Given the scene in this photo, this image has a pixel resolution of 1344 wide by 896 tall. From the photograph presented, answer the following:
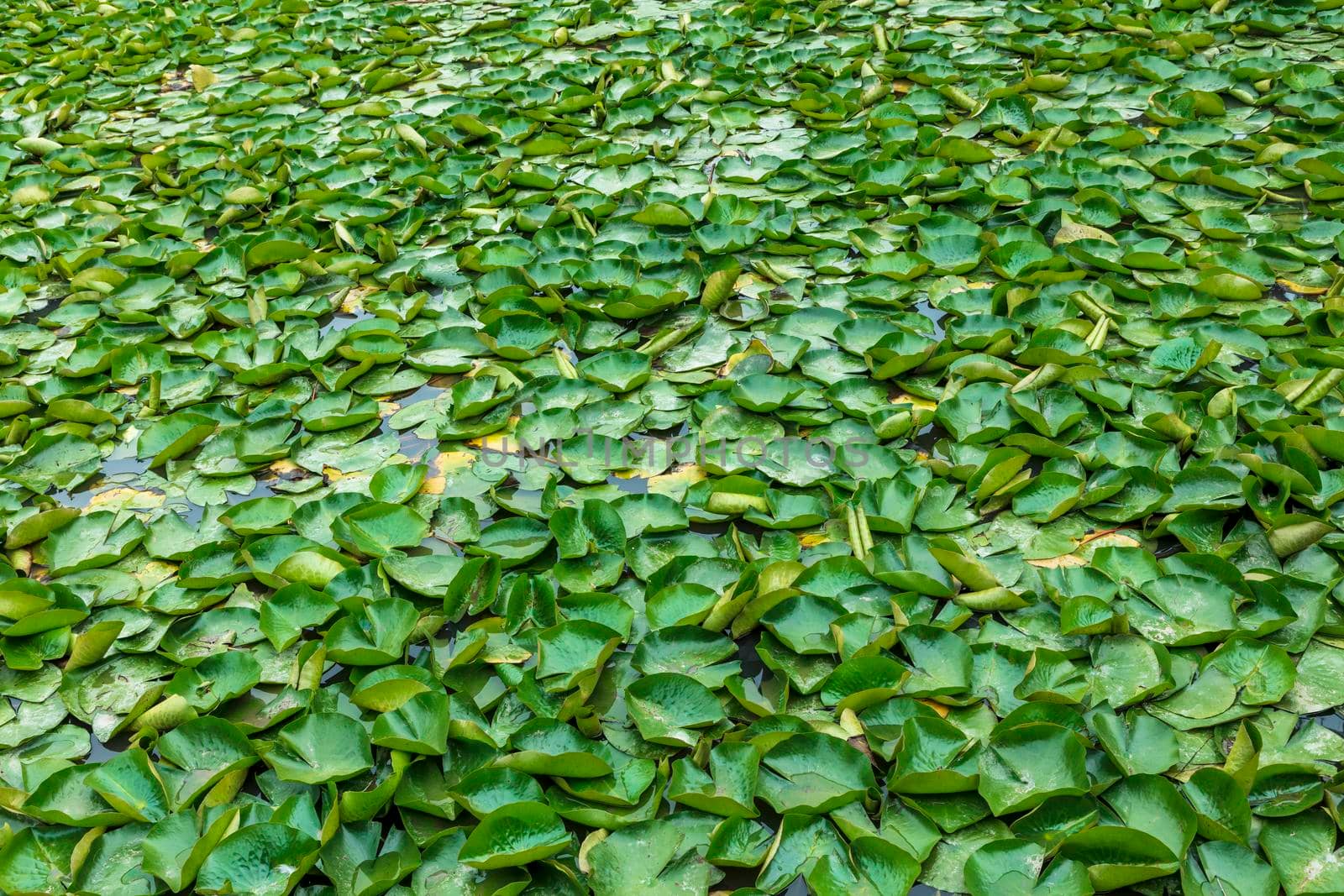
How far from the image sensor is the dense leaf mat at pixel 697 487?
1649 millimetres

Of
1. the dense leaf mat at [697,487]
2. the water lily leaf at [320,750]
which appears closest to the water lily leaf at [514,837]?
the dense leaf mat at [697,487]

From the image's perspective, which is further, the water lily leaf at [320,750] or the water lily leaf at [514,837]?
the water lily leaf at [320,750]

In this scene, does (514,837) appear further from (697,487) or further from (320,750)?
(697,487)

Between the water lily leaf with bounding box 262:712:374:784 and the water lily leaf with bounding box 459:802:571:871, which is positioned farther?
the water lily leaf with bounding box 262:712:374:784

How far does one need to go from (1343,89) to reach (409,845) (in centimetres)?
405

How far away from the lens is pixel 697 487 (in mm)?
2301

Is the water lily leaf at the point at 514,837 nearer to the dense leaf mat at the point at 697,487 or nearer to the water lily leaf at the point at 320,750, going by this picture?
the dense leaf mat at the point at 697,487

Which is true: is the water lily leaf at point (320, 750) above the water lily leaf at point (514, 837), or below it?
above

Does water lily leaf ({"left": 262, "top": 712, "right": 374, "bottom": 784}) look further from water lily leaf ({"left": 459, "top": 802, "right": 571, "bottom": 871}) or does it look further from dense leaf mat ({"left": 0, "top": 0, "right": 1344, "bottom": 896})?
water lily leaf ({"left": 459, "top": 802, "right": 571, "bottom": 871})

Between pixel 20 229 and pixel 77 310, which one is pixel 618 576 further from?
pixel 20 229

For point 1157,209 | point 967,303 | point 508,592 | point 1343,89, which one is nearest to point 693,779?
point 508,592

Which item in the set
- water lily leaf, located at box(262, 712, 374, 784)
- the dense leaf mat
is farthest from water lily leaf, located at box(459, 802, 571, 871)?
water lily leaf, located at box(262, 712, 374, 784)

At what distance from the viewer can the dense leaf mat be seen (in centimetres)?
165

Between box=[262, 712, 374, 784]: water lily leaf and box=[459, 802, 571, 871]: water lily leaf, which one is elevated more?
box=[262, 712, 374, 784]: water lily leaf
